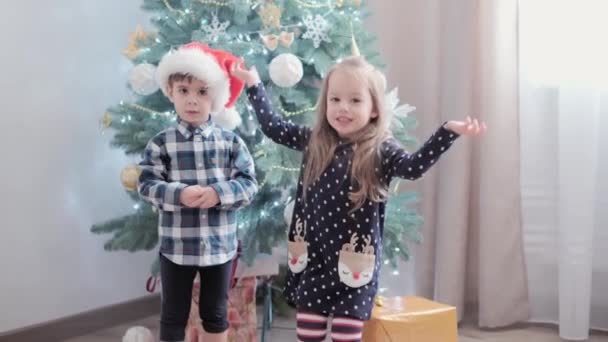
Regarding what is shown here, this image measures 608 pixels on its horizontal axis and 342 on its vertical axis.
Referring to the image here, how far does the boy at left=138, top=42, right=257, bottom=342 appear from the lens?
74.9 inches

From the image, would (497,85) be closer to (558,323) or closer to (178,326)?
(558,323)

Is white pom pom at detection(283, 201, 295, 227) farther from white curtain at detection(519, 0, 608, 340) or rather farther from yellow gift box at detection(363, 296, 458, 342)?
white curtain at detection(519, 0, 608, 340)

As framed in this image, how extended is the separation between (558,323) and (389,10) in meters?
1.43

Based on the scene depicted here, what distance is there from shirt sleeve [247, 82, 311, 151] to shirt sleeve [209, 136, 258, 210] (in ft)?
0.32

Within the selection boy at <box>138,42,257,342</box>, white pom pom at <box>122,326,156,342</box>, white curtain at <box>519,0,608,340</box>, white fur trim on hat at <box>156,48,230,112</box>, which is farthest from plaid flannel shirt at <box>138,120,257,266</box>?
white curtain at <box>519,0,608,340</box>

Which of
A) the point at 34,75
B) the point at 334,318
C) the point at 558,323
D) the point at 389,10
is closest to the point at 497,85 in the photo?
the point at 389,10

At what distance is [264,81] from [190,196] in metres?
0.59

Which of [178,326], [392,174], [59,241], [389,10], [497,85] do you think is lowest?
[178,326]

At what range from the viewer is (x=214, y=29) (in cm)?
224

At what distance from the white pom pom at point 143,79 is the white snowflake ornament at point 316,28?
51cm

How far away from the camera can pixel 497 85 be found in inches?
104

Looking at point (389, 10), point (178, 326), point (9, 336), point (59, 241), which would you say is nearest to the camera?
point (178, 326)

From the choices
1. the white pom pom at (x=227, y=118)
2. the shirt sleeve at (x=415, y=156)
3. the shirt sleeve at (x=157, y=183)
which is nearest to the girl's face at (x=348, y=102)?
the shirt sleeve at (x=415, y=156)

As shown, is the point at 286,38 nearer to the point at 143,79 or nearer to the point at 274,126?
the point at 274,126
